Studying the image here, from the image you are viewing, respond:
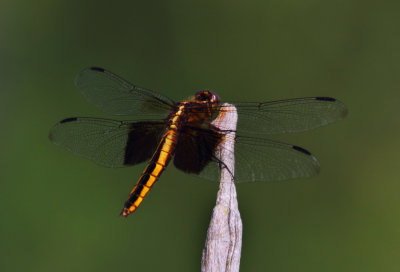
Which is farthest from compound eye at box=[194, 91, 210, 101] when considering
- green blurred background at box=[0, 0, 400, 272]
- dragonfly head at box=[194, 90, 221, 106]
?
green blurred background at box=[0, 0, 400, 272]

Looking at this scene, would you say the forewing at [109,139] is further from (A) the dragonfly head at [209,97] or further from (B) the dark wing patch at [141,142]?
(A) the dragonfly head at [209,97]

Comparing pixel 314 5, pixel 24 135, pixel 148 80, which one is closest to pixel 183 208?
pixel 148 80

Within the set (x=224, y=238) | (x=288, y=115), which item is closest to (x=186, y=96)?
(x=288, y=115)

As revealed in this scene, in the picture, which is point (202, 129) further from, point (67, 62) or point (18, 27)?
point (18, 27)

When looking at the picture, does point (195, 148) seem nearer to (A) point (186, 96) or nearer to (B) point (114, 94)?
(B) point (114, 94)

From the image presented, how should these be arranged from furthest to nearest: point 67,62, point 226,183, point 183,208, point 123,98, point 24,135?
1. point 67,62
2. point 24,135
3. point 183,208
4. point 123,98
5. point 226,183

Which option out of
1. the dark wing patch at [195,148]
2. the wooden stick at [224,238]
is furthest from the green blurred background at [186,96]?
the wooden stick at [224,238]

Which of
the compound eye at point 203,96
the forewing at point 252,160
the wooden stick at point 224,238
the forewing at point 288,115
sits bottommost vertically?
the wooden stick at point 224,238
